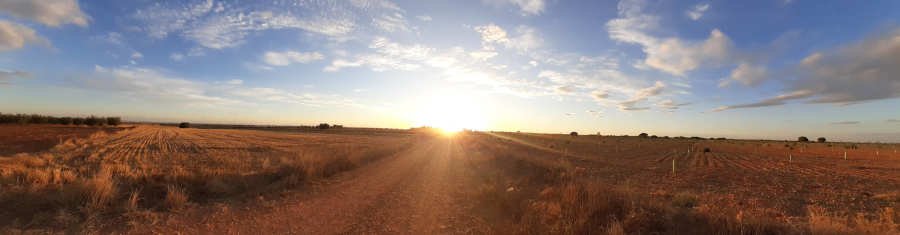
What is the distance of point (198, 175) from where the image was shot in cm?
945

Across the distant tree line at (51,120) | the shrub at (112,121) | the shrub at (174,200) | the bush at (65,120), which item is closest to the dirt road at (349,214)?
the shrub at (174,200)

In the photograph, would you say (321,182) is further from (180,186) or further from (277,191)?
(180,186)

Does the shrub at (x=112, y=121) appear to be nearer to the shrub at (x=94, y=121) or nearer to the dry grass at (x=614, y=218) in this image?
the shrub at (x=94, y=121)

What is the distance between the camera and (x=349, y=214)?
23.8ft

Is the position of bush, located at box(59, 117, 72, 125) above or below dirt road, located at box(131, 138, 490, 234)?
above

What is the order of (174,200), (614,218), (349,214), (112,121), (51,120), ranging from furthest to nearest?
1. (112,121)
2. (51,120)
3. (349,214)
4. (174,200)
5. (614,218)

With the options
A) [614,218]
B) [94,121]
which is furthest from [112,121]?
[614,218]

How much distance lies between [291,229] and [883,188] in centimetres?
2969

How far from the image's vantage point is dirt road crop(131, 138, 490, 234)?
20.5 ft

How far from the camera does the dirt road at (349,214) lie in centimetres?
624

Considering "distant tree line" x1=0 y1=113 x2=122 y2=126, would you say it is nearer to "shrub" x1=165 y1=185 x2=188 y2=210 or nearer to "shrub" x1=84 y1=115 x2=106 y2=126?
"shrub" x1=84 y1=115 x2=106 y2=126

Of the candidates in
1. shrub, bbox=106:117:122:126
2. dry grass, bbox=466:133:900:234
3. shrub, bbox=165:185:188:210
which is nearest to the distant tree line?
shrub, bbox=106:117:122:126

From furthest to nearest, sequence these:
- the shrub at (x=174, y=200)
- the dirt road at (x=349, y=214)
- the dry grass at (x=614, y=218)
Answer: the shrub at (x=174, y=200), the dirt road at (x=349, y=214), the dry grass at (x=614, y=218)

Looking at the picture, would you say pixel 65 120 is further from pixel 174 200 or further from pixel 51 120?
pixel 174 200
